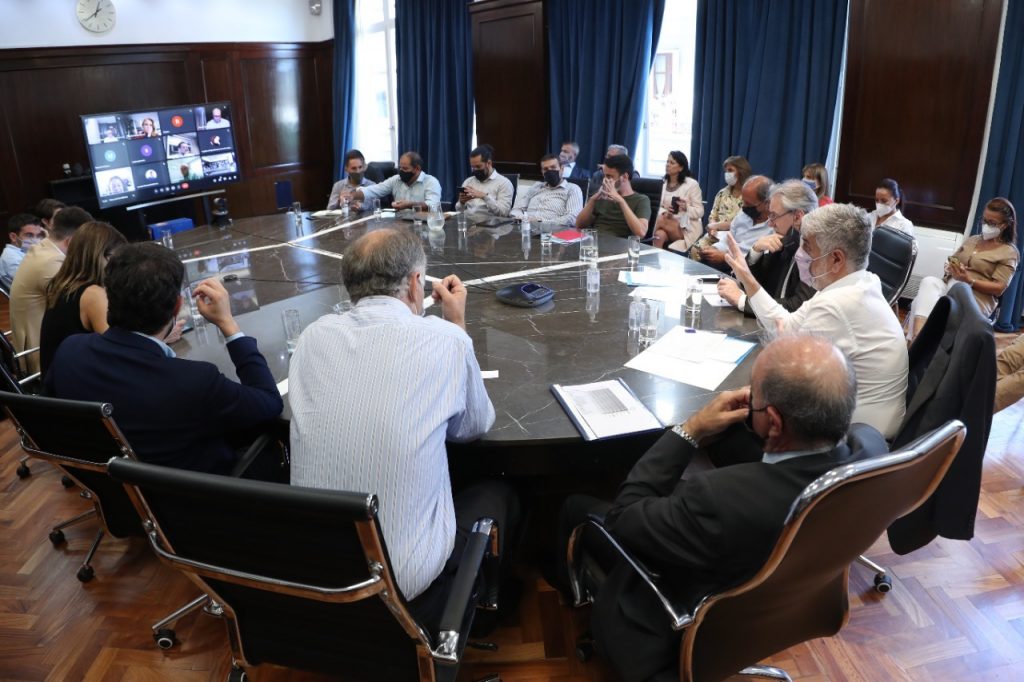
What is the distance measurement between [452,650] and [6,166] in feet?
23.2

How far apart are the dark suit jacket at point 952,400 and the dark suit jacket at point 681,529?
430 mm

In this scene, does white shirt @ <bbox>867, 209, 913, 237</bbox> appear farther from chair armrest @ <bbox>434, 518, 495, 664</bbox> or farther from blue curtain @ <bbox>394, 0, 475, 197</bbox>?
blue curtain @ <bbox>394, 0, 475, 197</bbox>

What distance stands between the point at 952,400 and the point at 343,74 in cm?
775

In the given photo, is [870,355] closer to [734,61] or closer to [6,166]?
[734,61]

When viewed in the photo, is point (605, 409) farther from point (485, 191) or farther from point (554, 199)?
point (485, 191)

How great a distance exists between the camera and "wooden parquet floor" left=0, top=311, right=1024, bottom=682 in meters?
1.92

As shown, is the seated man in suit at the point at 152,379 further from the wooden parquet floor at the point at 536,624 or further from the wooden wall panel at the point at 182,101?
the wooden wall panel at the point at 182,101

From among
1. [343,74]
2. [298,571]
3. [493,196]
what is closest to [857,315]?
[298,571]

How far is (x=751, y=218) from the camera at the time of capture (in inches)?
152

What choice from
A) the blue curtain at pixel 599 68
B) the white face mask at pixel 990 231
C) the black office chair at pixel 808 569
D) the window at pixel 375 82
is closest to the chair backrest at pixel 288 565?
the black office chair at pixel 808 569

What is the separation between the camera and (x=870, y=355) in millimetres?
2051

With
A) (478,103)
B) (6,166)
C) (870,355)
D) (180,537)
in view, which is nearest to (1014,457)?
(870,355)

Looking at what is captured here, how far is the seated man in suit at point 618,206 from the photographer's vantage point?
4285 mm

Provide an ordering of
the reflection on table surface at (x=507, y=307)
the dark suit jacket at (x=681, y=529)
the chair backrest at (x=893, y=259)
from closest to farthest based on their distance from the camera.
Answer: the dark suit jacket at (x=681, y=529), the reflection on table surface at (x=507, y=307), the chair backrest at (x=893, y=259)
